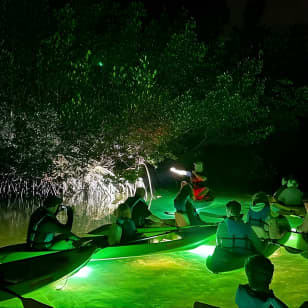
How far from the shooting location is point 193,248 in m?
7.51

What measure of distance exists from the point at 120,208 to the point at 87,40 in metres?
9.17

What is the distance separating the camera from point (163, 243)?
23.1 ft

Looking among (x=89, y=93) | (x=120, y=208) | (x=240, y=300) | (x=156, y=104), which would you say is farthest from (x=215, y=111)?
(x=240, y=300)

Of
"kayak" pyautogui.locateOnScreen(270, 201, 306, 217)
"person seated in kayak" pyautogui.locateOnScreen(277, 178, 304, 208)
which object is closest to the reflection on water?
"kayak" pyautogui.locateOnScreen(270, 201, 306, 217)

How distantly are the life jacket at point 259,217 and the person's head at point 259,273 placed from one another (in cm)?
415

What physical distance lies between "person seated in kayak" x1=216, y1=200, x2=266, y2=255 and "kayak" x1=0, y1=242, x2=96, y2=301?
6.37 ft

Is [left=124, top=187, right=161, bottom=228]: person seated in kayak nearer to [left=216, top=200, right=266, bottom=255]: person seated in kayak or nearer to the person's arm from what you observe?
the person's arm

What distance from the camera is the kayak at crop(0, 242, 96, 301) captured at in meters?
4.99

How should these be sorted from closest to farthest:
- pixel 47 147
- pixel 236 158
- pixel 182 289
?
pixel 182 289
pixel 47 147
pixel 236 158

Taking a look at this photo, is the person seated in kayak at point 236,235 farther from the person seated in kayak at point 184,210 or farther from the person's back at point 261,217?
the person seated in kayak at point 184,210

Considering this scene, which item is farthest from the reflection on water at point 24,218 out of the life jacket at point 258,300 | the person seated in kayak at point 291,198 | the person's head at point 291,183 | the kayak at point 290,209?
the life jacket at point 258,300

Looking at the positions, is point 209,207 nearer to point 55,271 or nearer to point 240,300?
point 55,271

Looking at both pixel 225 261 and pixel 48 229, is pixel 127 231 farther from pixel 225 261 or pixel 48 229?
pixel 225 261

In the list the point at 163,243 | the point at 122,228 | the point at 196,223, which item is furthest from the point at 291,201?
the point at 122,228
